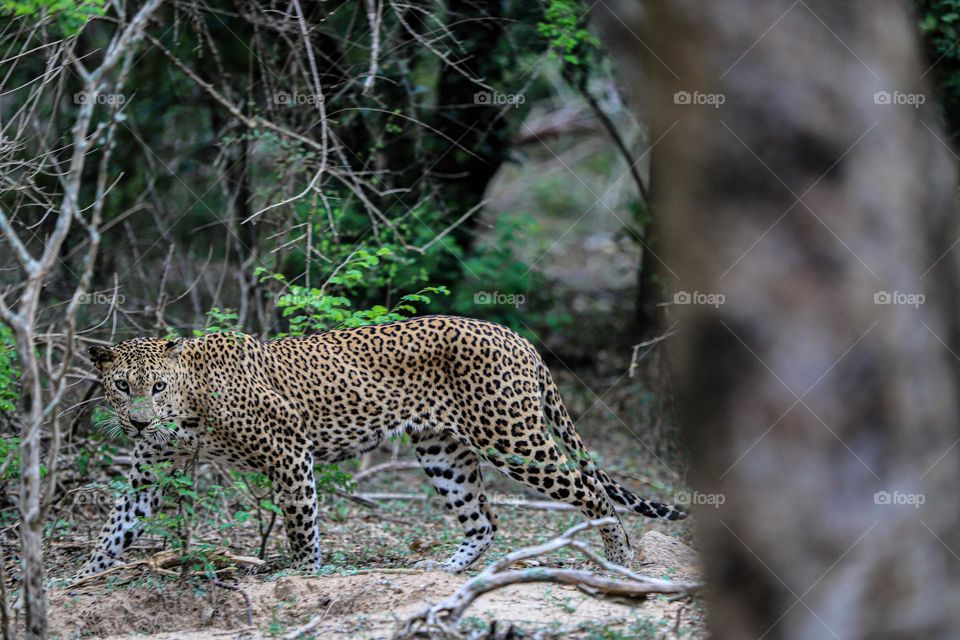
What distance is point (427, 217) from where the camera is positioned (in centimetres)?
1061

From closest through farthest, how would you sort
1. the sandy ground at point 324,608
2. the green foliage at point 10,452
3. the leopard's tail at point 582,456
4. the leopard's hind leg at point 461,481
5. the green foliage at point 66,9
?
the sandy ground at point 324,608 < the green foliage at point 66,9 < the green foliage at point 10,452 < the leopard's tail at point 582,456 < the leopard's hind leg at point 461,481

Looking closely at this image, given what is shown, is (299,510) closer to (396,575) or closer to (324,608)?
(396,575)

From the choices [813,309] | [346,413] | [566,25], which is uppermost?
[566,25]

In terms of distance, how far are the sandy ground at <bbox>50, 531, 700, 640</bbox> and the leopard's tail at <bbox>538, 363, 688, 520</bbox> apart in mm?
659

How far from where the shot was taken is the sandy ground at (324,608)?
17.3ft

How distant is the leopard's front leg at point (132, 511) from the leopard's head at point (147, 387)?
0.20 metres

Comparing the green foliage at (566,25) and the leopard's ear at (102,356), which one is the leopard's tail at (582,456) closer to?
the leopard's ear at (102,356)

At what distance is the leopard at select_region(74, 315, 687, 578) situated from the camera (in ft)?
22.5

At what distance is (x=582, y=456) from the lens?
7.20m

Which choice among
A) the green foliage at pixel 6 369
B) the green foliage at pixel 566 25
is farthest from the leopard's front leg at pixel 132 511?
the green foliage at pixel 566 25

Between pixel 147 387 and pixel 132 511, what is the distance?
0.93m

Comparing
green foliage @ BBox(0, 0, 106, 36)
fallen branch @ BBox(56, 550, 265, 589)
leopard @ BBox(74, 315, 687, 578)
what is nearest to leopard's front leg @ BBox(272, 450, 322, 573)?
leopard @ BBox(74, 315, 687, 578)

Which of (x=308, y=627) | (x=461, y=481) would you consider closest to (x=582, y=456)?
(x=461, y=481)

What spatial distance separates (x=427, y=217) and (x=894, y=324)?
8642 millimetres
